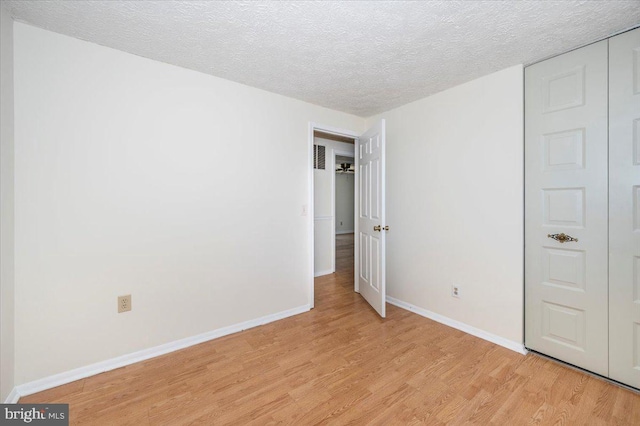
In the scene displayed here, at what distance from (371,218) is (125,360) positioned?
8.35 feet

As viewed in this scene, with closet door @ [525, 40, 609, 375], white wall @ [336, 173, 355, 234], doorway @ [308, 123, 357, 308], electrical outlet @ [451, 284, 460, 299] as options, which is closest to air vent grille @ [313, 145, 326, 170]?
doorway @ [308, 123, 357, 308]

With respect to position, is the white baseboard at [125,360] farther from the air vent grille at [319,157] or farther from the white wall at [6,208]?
the air vent grille at [319,157]

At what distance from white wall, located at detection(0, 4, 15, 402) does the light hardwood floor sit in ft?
1.05

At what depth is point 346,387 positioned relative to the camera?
5.72ft

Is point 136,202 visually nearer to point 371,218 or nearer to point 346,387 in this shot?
point 346,387

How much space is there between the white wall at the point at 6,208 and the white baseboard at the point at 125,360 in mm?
111

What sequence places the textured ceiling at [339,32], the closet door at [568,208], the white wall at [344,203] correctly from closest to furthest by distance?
the textured ceiling at [339,32] → the closet door at [568,208] → the white wall at [344,203]

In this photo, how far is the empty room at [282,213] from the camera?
5.17 ft

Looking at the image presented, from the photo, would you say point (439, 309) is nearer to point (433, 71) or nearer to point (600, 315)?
point (600, 315)

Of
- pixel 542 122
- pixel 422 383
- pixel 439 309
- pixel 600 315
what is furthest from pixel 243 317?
pixel 542 122

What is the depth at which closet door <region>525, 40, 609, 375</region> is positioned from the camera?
182cm

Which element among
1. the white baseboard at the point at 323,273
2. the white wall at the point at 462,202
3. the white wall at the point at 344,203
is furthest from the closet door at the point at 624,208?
the white wall at the point at 344,203

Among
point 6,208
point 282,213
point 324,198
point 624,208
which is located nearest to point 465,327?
point 624,208

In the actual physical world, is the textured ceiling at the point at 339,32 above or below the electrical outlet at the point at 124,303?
above
